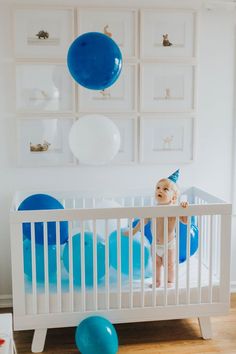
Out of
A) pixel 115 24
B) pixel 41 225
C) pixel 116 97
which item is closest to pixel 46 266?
pixel 41 225

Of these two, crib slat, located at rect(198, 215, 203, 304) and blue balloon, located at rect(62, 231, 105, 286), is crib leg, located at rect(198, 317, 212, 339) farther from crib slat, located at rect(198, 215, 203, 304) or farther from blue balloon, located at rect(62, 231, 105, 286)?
blue balloon, located at rect(62, 231, 105, 286)

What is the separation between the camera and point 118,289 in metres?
2.63

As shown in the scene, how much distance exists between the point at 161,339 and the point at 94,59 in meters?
1.52

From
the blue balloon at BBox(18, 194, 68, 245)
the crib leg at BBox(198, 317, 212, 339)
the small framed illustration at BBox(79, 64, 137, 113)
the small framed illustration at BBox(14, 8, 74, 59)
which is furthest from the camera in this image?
the small framed illustration at BBox(79, 64, 137, 113)

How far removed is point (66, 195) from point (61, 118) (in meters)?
0.47

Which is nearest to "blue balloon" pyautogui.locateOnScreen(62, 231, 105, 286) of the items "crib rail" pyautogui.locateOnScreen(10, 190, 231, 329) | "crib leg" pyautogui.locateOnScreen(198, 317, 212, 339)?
"crib rail" pyautogui.locateOnScreen(10, 190, 231, 329)

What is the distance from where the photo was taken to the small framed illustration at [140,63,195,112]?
10.5 feet

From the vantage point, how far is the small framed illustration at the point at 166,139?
10.6ft

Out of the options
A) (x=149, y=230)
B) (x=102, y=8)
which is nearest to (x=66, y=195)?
(x=149, y=230)

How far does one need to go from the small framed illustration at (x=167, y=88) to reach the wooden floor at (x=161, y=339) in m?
1.30

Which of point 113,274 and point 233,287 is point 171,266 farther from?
point 233,287

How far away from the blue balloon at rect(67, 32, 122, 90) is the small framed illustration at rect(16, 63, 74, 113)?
0.58 meters

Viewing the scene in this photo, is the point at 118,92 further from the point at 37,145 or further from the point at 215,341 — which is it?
the point at 215,341

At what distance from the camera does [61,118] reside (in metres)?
3.13
